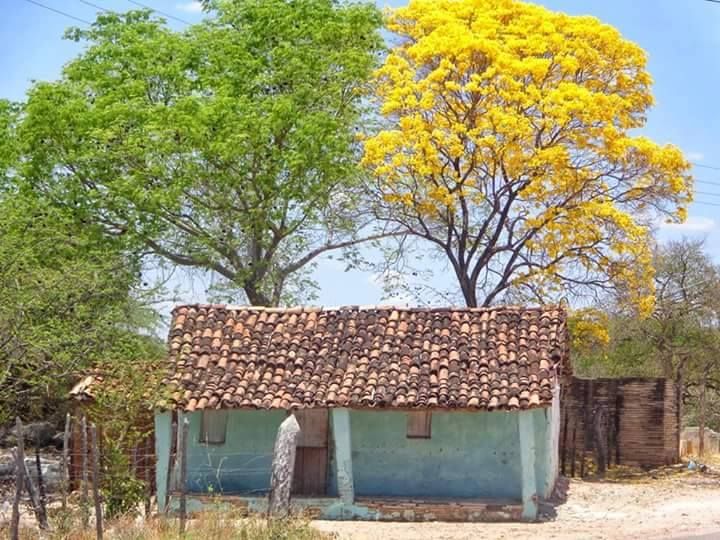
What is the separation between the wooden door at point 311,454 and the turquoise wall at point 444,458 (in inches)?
25.0

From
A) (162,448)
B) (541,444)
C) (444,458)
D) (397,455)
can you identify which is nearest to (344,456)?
(397,455)

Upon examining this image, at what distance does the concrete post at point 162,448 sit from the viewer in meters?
21.0

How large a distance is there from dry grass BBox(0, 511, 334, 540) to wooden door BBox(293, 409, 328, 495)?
5.92m

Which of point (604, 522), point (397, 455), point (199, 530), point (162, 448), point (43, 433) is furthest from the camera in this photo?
point (43, 433)

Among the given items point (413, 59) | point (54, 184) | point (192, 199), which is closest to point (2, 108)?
point (54, 184)

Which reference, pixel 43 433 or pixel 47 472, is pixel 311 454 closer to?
pixel 47 472

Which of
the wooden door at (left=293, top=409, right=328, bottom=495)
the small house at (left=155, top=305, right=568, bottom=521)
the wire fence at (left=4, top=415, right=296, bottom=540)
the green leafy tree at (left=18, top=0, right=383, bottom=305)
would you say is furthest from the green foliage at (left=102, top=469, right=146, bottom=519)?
the green leafy tree at (left=18, top=0, right=383, bottom=305)

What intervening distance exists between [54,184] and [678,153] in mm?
16043

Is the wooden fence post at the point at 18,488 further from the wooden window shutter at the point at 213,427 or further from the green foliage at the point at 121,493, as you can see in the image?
the wooden window shutter at the point at 213,427

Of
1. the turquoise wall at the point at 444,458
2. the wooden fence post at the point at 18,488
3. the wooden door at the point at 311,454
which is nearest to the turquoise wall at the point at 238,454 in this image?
the wooden door at the point at 311,454

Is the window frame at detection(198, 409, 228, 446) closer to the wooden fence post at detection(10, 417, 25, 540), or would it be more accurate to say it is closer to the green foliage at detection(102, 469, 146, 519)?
the green foliage at detection(102, 469, 146, 519)

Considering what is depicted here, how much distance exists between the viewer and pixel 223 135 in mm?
29422

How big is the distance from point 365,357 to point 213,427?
319cm

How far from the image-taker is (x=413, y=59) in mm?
29922
